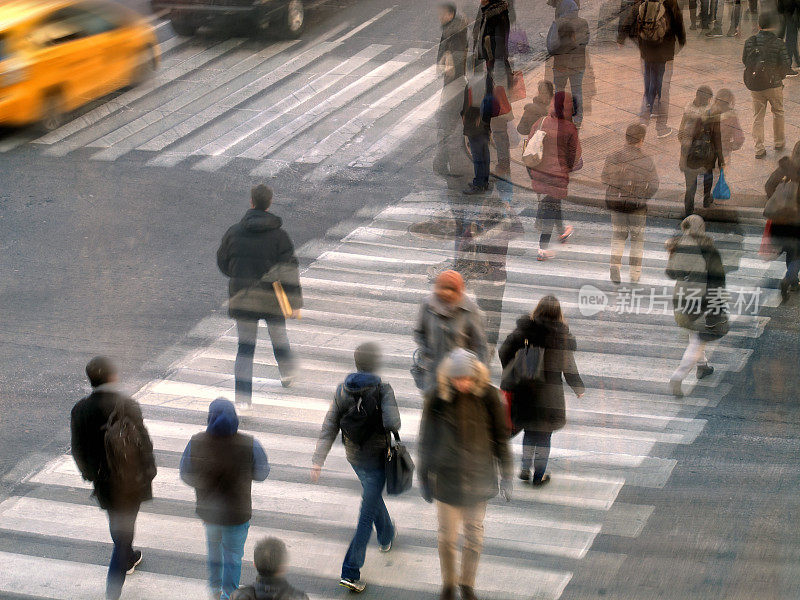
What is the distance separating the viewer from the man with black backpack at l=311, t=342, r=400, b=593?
20.8 ft

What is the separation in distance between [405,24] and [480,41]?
5.23 m

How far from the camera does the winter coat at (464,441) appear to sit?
5.85m

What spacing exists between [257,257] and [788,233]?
4969 millimetres

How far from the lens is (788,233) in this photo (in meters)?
9.68

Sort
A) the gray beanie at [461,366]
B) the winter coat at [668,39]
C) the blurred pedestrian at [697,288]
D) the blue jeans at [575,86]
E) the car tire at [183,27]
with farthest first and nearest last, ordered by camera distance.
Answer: the car tire at [183,27], the blue jeans at [575,86], the winter coat at [668,39], the blurred pedestrian at [697,288], the gray beanie at [461,366]

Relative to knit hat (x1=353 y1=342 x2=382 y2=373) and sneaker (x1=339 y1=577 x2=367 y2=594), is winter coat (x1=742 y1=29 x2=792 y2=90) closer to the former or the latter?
knit hat (x1=353 y1=342 x2=382 y2=373)

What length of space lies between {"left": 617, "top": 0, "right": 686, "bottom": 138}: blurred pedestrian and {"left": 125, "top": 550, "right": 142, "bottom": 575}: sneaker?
960 cm

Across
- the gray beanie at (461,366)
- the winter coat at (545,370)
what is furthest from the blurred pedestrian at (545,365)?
the gray beanie at (461,366)

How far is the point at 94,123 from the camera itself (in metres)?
16.0

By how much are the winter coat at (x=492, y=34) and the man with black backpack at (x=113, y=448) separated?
383 inches

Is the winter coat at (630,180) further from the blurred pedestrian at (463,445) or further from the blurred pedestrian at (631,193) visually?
the blurred pedestrian at (463,445)

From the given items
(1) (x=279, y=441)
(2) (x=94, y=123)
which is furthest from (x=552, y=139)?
(2) (x=94, y=123)

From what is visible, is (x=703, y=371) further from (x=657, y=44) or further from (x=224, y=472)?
(x=657, y=44)

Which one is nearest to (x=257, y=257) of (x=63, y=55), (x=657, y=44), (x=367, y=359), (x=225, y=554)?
(x=367, y=359)
